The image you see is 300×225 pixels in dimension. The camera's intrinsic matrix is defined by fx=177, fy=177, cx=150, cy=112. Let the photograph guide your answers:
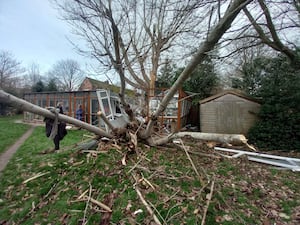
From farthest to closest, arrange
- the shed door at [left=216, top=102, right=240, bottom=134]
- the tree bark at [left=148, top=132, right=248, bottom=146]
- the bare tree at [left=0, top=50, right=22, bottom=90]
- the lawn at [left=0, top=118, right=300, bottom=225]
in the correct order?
the bare tree at [left=0, top=50, right=22, bottom=90] → the shed door at [left=216, top=102, right=240, bottom=134] → the tree bark at [left=148, top=132, right=248, bottom=146] → the lawn at [left=0, top=118, right=300, bottom=225]

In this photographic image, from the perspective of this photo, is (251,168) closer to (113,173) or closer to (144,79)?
(113,173)

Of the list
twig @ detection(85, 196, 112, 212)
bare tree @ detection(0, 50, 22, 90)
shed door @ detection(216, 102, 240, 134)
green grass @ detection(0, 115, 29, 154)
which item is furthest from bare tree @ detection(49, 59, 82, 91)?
twig @ detection(85, 196, 112, 212)

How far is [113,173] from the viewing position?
3262 millimetres

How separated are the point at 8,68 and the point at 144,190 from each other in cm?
2654

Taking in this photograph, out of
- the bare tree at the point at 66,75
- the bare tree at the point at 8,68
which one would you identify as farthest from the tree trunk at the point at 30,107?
the bare tree at the point at 66,75

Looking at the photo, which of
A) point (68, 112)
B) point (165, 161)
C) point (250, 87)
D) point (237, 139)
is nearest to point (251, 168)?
point (237, 139)

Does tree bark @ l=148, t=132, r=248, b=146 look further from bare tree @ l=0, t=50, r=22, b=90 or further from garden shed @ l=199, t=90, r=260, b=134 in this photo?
bare tree @ l=0, t=50, r=22, b=90

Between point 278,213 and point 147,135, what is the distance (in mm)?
2800

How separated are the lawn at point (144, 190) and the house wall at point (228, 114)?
381 centimetres

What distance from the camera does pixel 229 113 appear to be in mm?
8016

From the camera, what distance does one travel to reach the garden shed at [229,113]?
24.8 feet

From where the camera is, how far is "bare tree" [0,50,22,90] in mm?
21078

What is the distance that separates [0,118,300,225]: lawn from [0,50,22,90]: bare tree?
883 inches

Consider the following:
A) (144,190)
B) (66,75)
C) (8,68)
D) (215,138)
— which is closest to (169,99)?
(215,138)
